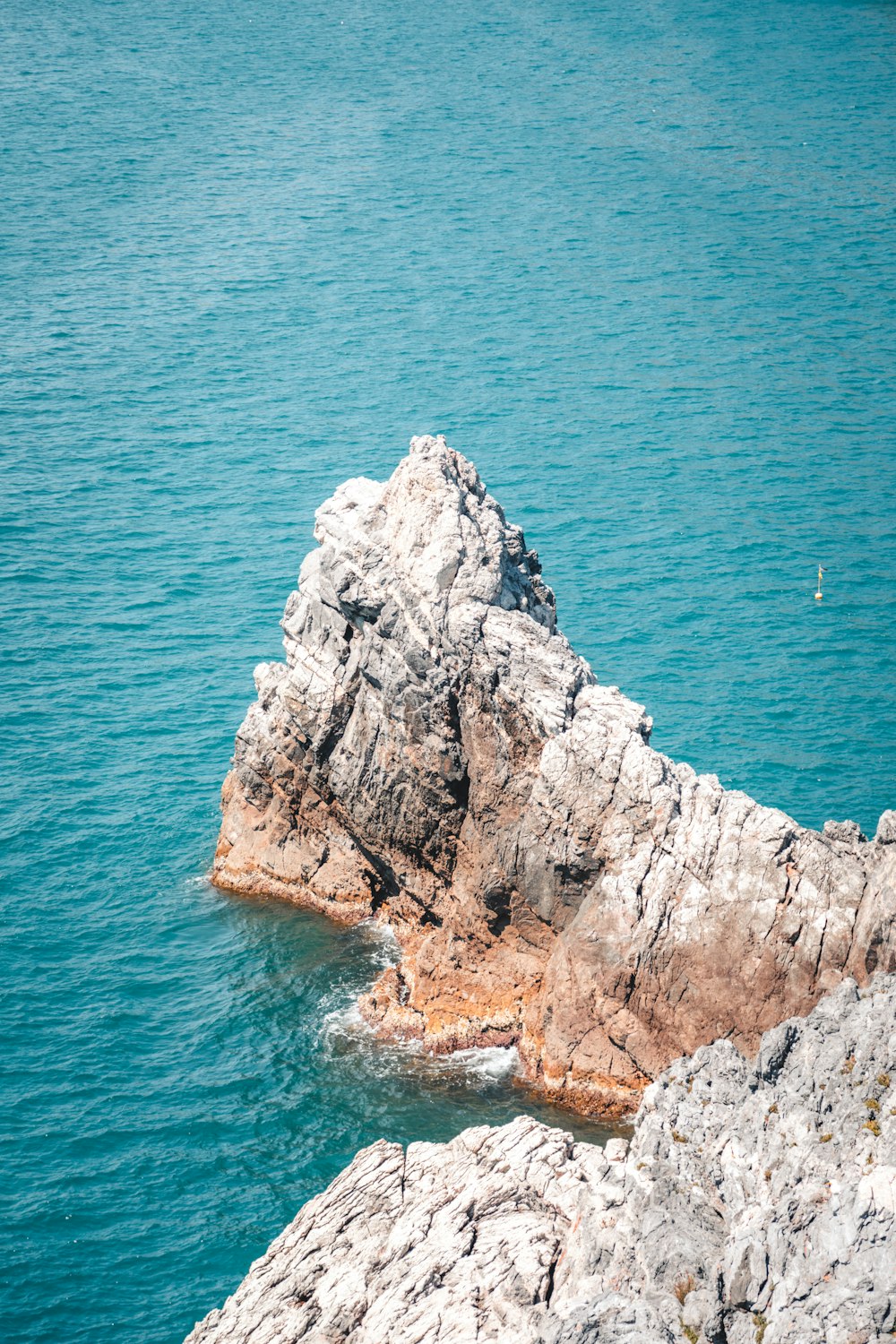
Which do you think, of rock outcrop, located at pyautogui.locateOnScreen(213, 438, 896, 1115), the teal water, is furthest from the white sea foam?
rock outcrop, located at pyautogui.locateOnScreen(213, 438, 896, 1115)

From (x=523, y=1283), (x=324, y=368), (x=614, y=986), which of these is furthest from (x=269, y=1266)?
(x=324, y=368)

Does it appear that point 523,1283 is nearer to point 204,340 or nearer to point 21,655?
point 21,655

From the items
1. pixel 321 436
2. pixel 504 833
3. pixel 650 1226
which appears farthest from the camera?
pixel 321 436

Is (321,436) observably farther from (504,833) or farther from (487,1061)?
(487,1061)

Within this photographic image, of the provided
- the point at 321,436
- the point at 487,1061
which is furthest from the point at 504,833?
the point at 321,436

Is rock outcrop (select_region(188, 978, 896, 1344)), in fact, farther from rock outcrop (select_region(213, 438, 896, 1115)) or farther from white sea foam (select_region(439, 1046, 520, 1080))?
white sea foam (select_region(439, 1046, 520, 1080))

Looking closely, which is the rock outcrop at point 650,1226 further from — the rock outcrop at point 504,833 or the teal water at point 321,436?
the teal water at point 321,436
